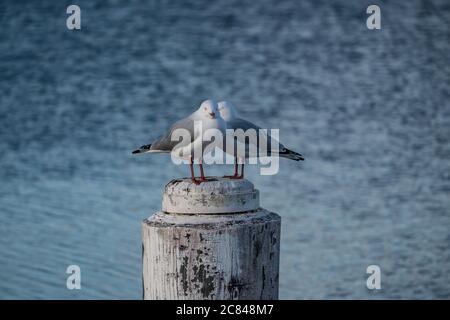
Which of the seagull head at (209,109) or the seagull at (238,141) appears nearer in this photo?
the seagull head at (209,109)

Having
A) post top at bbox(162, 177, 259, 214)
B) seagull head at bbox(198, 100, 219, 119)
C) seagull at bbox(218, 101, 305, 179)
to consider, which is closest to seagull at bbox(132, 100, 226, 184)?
seagull head at bbox(198, 100, 219, 119)

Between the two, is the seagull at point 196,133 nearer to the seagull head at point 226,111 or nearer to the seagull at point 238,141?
the seagull at point 238,141

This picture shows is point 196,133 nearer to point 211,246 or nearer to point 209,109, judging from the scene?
point 209,109

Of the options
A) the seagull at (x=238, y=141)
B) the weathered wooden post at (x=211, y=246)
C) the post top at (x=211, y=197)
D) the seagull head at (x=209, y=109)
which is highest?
the seagull head at (x=209, y=109)

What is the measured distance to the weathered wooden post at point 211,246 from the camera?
2.03 meters

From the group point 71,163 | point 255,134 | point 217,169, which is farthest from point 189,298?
point 71,163

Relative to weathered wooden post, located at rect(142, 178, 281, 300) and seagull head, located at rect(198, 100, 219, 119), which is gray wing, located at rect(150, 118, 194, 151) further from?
weathered wooden post, located at rect(142, 178, 281, 300)

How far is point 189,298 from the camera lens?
2051mm

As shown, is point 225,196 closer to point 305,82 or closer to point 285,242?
point 285,242

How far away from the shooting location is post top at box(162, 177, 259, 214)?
82.9 inches

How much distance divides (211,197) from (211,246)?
6.3 inches

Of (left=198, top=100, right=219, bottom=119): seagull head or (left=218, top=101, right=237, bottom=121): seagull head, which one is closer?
(left=198, top=100, right=219, bottom=119): seagull head

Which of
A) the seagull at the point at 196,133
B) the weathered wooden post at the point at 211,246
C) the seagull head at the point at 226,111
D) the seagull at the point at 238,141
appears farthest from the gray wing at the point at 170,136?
the weathered wooden post at the point at 211,246
